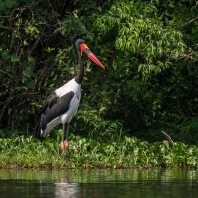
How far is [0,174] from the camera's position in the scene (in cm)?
978

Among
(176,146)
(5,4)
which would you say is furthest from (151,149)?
(5,4)

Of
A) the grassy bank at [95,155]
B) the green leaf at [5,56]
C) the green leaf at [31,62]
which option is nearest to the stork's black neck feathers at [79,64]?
the green leaf at [31,62]

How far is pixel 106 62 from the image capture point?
13.7 metres

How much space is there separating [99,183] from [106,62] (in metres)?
5.34

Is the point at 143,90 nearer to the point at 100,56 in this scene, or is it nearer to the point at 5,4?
the point at 100,56

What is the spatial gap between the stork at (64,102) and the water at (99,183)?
6.60 ft

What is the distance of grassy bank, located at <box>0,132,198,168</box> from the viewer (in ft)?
35.5

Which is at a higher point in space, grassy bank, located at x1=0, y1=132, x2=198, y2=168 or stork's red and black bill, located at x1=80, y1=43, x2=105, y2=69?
stork's red and black bill, located at x1=80, y1=43, x2=105, y2=69

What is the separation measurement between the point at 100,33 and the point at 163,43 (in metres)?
1.27

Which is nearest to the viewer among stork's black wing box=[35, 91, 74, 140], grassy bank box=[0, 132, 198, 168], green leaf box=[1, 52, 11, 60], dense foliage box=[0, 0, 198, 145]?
grassy bank box=[0, 132, 198, 168]

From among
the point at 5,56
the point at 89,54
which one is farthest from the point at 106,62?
the point at 5,56

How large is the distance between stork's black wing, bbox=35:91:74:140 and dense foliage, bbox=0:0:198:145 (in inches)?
23.8

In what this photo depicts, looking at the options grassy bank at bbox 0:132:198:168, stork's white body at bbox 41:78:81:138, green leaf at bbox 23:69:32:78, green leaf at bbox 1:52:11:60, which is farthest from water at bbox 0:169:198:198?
green leaf at bbox 1:52:11:60

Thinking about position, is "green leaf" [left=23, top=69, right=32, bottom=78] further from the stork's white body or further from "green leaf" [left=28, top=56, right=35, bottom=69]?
the stork's white body
